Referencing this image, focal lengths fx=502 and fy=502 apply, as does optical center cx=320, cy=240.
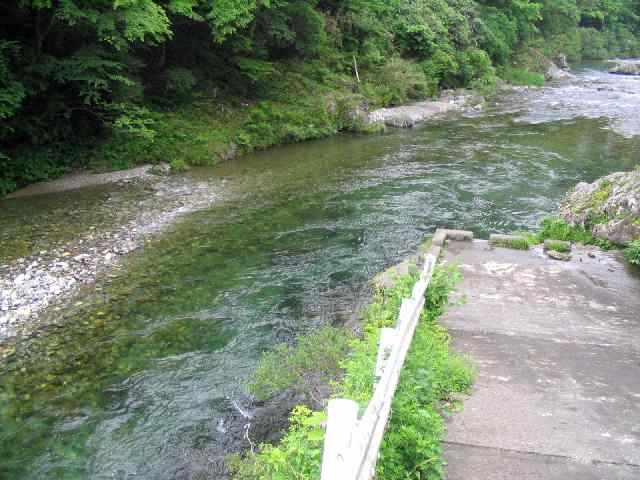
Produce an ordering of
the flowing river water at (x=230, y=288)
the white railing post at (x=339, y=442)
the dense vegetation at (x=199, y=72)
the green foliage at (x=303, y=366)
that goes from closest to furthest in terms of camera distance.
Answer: the white railing post at (x=339, y=442)
the flowing river water at (x=230, y=288)
the green foliage at (x=303, y=366)
the dense vegetation at (x=199, y=72)

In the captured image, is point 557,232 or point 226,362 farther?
point 557,232

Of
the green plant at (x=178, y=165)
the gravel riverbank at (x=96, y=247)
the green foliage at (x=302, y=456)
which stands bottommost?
the gravel riverbank at (x=96, y=247)

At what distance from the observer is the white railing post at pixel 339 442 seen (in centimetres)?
223

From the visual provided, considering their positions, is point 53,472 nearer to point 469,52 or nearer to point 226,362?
point 226,362

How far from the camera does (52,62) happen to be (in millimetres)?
12852

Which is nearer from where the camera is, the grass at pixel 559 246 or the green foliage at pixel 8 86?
the grass at pixel 559 246

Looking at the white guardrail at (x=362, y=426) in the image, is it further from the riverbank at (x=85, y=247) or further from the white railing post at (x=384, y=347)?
the riverbank at (x=85, y=247)

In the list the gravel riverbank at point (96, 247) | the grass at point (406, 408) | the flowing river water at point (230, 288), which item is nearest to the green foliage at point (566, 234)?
the flowing river water at point (230, 288)

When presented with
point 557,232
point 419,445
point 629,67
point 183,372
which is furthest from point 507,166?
point 629,67

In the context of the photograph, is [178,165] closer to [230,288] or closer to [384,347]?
[230,288]

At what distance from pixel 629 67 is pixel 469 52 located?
17.3 meters

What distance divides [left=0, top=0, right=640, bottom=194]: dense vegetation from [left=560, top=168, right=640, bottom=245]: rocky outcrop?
422 inches

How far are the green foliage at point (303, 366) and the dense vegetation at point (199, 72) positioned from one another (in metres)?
9.25

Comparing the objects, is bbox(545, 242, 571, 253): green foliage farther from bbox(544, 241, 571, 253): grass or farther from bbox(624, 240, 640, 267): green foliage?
bbox(624, 240, 640, 267): green foliage
